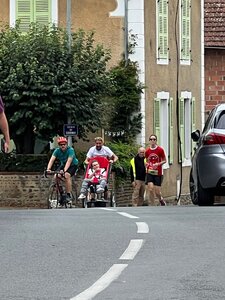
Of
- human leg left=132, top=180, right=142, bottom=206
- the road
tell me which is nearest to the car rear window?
the road

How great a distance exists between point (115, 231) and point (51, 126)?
18.6m

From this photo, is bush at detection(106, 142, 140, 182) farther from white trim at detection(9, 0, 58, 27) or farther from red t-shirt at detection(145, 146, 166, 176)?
white trim at detection(9, 0, 58, 27)

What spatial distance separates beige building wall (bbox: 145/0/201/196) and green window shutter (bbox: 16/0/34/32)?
3.38m

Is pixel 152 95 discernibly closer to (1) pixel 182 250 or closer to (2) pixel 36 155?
(2) pixel 36 155

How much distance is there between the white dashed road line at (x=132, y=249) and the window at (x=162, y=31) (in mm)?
24363

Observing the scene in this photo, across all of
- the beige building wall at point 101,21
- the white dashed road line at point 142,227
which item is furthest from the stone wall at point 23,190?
the white dashed road line at point 142,227

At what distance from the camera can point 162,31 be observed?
120 ft

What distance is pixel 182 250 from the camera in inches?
447

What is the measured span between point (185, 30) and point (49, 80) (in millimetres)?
8641

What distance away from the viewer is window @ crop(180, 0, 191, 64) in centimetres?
3862

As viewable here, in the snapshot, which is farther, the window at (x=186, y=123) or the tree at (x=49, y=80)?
the window at (x=186, y=123)

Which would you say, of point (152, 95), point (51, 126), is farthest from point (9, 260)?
point (152, 95)

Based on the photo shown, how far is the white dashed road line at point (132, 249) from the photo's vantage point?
10.9m

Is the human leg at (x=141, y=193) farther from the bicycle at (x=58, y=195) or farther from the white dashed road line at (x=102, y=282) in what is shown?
the white dashed road line at (x=102, y=282)
